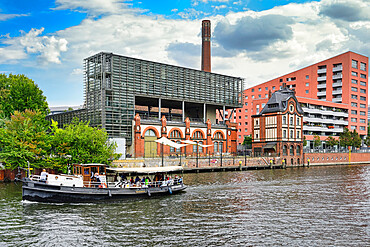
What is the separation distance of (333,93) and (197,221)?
364ft

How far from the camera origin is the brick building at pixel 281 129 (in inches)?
3573

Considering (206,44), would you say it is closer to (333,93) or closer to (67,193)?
(333,93)

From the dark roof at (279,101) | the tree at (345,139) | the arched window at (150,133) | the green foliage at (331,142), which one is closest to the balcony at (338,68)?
the tree at (345,139)

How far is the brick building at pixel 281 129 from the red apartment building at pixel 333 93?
17401mm

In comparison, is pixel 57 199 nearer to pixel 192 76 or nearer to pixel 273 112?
pixel 192 76

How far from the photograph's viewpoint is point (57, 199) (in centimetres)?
3381

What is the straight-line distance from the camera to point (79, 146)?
159 feet

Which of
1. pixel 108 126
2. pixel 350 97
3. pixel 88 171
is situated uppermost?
pixel 350 97

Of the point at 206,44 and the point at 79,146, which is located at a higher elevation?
the point at 206,44

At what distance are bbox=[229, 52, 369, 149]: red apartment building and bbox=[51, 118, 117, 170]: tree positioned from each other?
76.7 metres

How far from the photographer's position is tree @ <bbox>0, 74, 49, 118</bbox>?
6309cm

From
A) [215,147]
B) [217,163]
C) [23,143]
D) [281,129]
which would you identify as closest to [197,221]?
[23,143]

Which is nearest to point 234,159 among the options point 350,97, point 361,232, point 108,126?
point 108,126

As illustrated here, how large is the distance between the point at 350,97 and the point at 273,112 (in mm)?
44407
